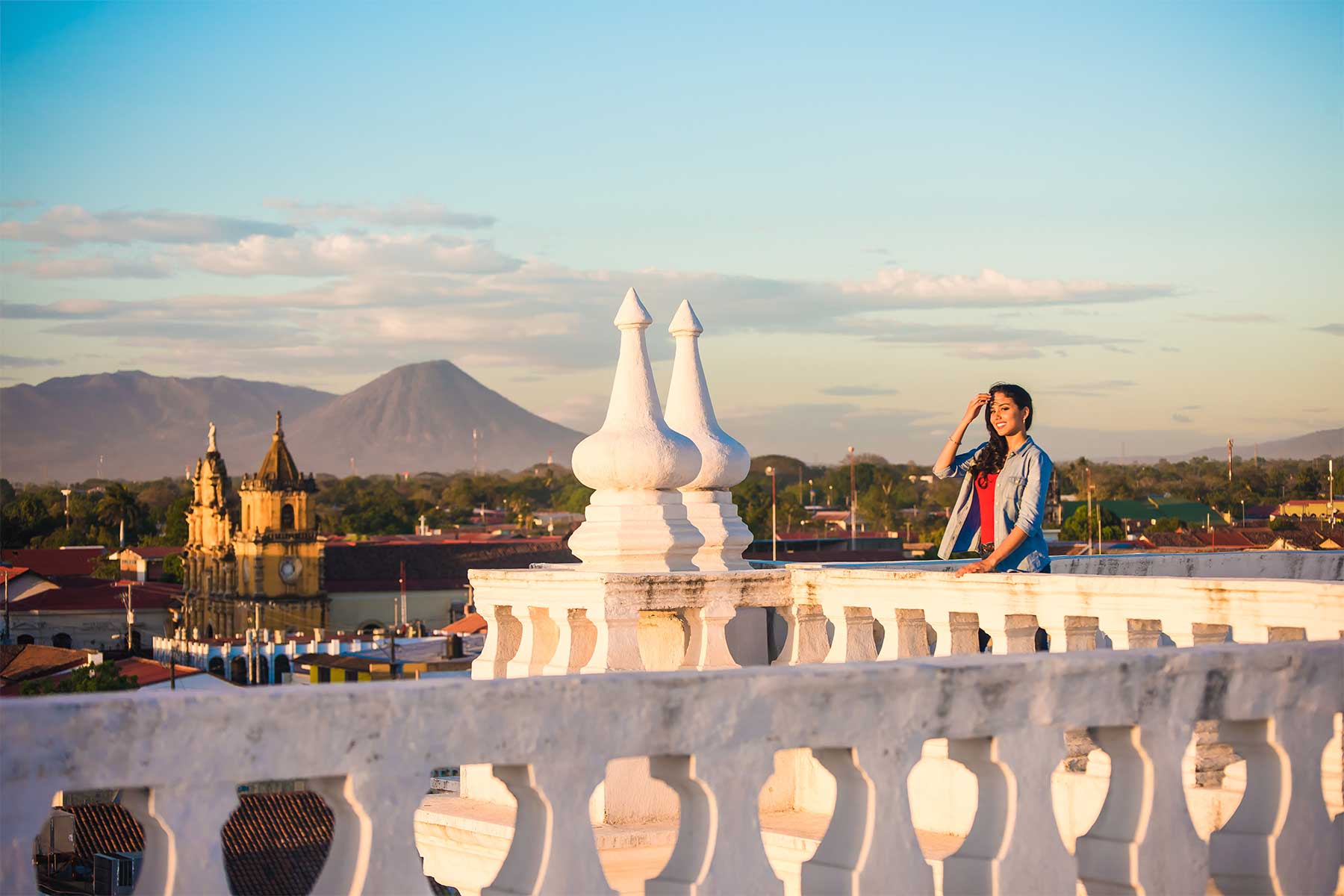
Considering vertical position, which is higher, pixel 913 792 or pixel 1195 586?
pixel 1195 586

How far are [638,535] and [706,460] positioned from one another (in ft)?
3.55

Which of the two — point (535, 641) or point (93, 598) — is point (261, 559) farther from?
point (535, 641)

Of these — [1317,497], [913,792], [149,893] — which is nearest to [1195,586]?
[913,792]

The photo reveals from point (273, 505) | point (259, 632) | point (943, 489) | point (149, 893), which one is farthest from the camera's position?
point (943, 489)

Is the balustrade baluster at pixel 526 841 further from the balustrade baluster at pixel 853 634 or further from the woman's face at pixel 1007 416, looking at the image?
the woman's face at pixel 1007 416

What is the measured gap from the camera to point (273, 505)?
14875 cm

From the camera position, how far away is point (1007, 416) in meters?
8.40

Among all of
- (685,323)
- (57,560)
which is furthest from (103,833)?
(57,560)

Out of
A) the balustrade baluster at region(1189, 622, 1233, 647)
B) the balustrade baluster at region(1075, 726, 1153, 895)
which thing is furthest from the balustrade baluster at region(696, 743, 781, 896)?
the balustrade baluster at region(1189, 622, 1233, 647)

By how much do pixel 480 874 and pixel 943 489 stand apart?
189 metres

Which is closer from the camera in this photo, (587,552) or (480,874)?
(480,874)

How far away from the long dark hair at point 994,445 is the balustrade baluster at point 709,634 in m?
1.43

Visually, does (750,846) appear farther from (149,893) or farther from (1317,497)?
(1317,497)

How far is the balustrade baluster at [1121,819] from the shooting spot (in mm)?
4859
